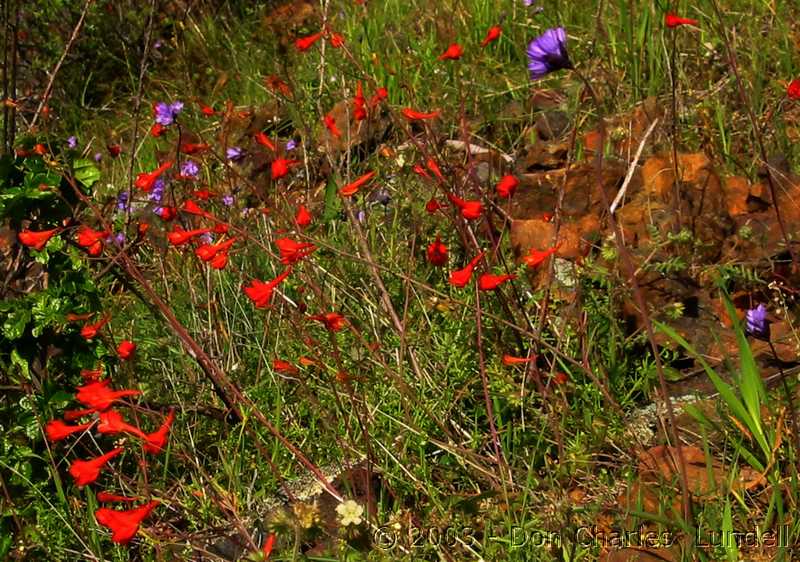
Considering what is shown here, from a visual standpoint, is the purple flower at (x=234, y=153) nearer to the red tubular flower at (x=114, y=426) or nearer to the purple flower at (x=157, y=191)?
the purple flower at (x=157, y=191)

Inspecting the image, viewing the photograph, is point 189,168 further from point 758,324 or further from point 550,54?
point 758,324

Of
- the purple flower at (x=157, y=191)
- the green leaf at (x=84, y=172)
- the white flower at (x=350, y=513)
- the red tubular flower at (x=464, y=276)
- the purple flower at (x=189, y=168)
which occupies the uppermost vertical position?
the white flower at (x=350, y=513)

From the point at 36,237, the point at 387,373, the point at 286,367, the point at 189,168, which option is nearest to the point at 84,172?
the point at 36,237

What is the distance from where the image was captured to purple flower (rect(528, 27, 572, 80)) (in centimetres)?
173

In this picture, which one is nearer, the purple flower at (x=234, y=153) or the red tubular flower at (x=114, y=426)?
the red tubular flower at (x=114, y=426)

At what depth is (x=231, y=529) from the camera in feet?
7.33

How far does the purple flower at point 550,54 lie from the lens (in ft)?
5.68

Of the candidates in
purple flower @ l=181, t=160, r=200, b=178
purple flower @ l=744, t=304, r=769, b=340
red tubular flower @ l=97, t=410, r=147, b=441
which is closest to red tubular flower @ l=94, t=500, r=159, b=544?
red tubular flower @ l=97, t=410, r=147, b=441

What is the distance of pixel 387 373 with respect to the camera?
2127 mm

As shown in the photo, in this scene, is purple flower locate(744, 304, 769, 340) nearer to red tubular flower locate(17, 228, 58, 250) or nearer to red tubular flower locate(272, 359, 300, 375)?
red tubular flower locate(272, 359, 300, 375)

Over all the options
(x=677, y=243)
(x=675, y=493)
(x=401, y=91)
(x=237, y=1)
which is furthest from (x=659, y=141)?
(x=237, y=1)

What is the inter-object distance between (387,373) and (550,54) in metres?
0.75

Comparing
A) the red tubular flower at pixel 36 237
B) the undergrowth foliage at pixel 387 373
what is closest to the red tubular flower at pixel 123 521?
the undergrowth foliage at pixel 387 373

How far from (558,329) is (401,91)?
6.63 ft
